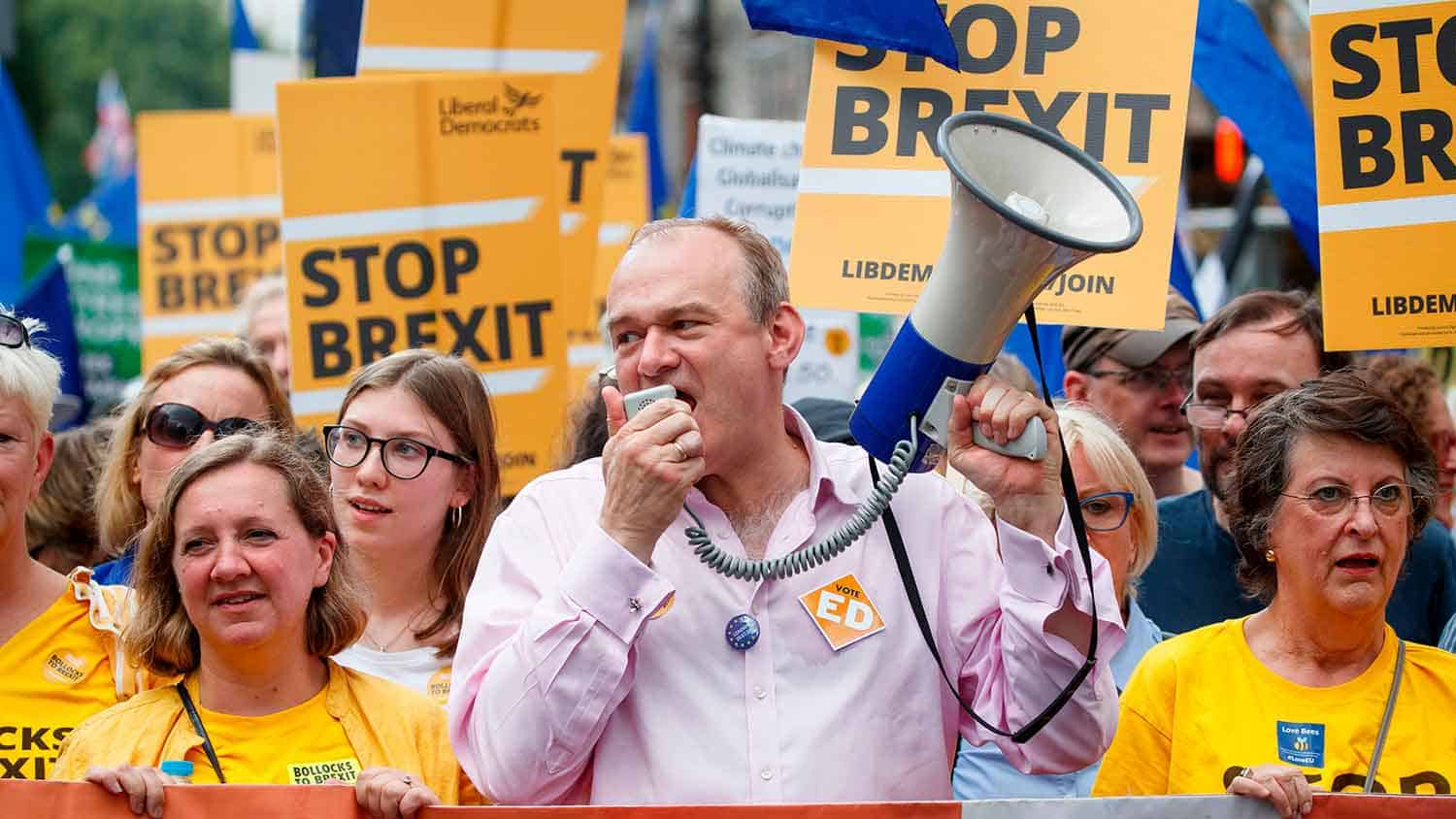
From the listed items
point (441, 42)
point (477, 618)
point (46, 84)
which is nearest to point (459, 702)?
point (477, 618)

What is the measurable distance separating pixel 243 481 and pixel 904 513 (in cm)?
125

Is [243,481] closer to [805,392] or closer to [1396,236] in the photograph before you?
[1396,236]

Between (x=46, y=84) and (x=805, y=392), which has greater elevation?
(x=46, y=84)

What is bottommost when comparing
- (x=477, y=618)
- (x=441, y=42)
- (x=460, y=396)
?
(x=477, y=618)

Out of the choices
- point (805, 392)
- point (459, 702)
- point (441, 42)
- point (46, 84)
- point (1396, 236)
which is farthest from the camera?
point (46, 84)

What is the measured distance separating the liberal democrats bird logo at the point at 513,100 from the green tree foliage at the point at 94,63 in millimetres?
34330

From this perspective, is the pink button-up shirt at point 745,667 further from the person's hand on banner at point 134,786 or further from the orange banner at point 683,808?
the person's hand on banner at point 134,786

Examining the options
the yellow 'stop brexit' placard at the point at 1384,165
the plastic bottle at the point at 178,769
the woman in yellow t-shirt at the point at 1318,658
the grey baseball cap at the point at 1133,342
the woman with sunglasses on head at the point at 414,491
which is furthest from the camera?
the grey baseball cap at the point at 1133,342

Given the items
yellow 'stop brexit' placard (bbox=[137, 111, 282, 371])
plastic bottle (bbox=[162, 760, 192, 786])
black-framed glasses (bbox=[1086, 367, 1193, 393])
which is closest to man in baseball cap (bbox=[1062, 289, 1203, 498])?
black-framed glasses (bbox=[1086, 367, 1193, 393])

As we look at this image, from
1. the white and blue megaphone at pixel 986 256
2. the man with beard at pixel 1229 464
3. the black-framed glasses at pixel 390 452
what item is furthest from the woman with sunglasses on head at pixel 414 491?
the man with beard at pixel 1229 464

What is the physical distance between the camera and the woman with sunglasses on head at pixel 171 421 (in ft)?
15.7

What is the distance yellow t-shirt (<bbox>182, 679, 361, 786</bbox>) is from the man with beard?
7.27 ft

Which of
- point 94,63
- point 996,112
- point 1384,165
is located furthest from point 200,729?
point 94,63

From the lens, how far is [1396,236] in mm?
4348
